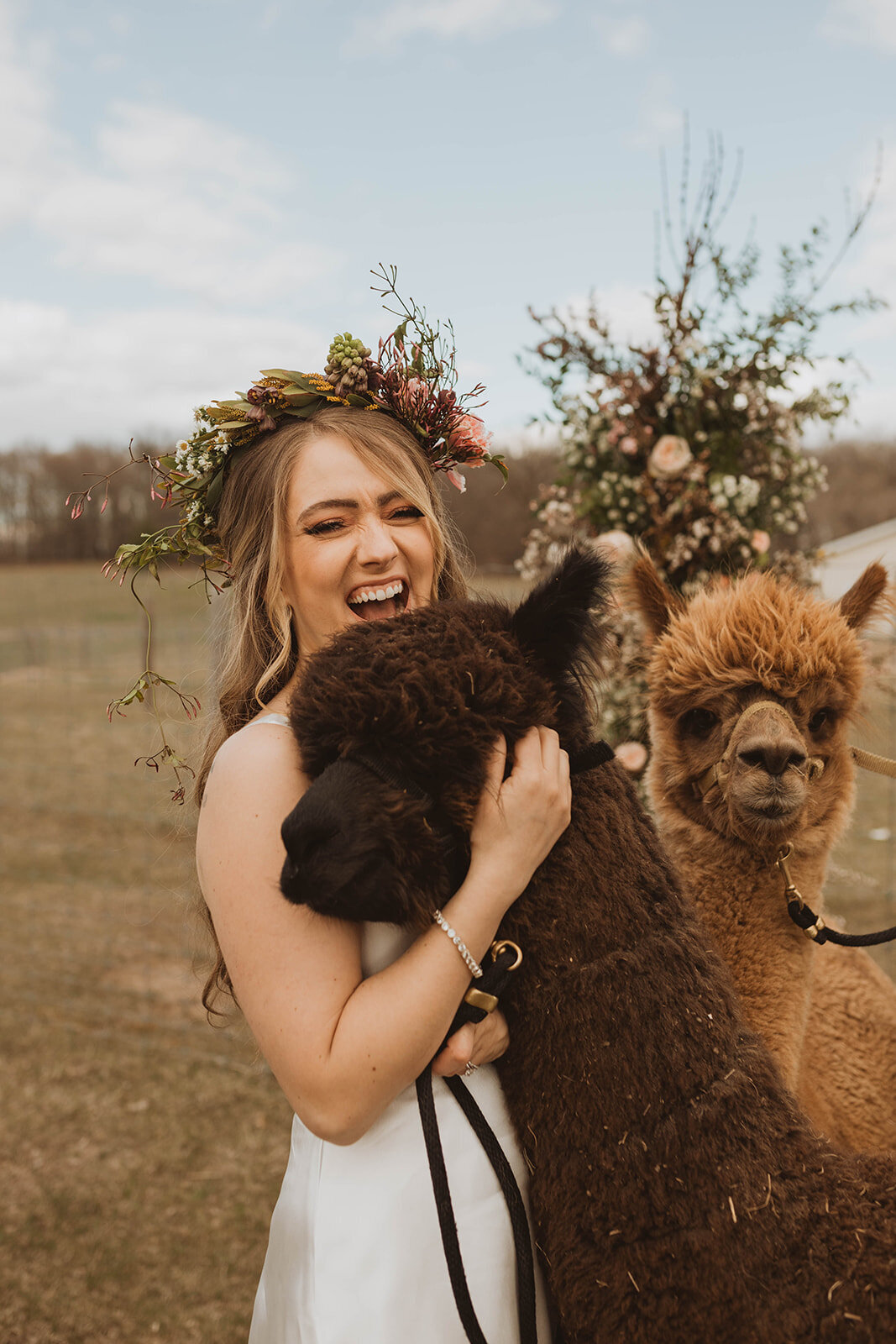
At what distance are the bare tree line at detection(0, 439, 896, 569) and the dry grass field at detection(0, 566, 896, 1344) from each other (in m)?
1.65

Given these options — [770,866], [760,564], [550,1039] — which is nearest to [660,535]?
[760,564]

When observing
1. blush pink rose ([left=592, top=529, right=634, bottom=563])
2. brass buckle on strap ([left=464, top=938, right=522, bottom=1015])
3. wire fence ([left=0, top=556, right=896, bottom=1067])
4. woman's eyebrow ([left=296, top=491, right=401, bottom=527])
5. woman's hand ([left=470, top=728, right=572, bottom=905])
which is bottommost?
wire fence ([left=0, top=556, right=896, bottom=1067])

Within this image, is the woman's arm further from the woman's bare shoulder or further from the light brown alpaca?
the light brown alpaca

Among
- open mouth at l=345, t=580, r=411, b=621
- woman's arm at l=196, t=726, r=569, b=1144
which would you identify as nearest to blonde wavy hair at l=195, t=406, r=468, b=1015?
open mouth at l=345, t=580, r=411, b=621

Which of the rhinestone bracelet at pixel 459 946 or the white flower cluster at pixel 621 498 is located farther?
the white flower cluster at pixel 621 498

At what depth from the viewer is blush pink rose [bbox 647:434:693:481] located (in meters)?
2.69

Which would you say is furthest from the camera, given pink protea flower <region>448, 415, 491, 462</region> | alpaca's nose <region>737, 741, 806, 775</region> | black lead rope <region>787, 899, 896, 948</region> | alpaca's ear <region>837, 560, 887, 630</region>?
pink protea flower <region>448, 415, 491, 462</region>

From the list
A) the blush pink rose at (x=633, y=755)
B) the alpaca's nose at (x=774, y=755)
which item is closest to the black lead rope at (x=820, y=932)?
the alpaca's nose at (x=774, y=755)

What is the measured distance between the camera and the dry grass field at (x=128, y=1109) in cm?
331

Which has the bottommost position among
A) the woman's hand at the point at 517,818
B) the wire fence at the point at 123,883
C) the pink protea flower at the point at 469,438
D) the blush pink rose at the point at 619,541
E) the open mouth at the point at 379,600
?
the wire fence at the point at 123,883

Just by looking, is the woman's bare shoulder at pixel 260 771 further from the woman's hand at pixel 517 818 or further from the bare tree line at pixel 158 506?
the bare tree line at pixel 158 506

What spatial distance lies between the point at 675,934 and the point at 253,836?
23.7 inches

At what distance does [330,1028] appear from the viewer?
1.25 meters

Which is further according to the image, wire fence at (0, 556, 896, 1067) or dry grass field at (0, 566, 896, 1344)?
wire fence at (0, 556, 896, 1067)
